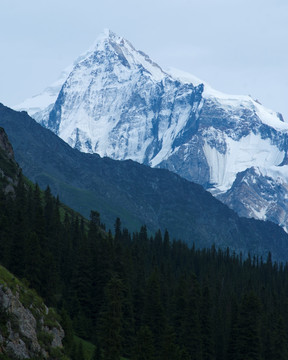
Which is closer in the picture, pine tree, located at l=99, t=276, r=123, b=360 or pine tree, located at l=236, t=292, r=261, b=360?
pine tree, located at l=99, t=276, r=123, b=360

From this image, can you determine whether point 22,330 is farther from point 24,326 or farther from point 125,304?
point 125,304

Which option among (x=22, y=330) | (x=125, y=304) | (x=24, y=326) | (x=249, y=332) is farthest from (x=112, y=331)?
(x=249, y=332)

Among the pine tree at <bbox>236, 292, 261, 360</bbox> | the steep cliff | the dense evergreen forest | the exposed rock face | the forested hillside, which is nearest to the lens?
the exposed rock face

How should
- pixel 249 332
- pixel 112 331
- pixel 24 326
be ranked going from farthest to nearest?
pixel 249 332 → pixel 112 331 → pixel 24 326

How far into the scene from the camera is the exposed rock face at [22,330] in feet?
201

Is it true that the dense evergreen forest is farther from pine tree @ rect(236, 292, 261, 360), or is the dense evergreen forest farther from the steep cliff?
the steep cliff

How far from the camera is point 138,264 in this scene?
477ft

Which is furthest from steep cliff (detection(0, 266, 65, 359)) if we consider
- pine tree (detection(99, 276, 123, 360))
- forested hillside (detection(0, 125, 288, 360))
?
forested hillside (detection(0, 125, 288, 360))

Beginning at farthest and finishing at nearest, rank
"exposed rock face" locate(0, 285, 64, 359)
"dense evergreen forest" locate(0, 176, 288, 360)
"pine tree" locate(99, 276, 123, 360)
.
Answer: "dense evergreen forest" locate(0, 176, 288, 360) < "pine tree" locate(99, 276, 123, 360) < "exposed rock face" locate(0, 285, 64, 359)

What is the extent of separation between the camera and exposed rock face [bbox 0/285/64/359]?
61.1 metres

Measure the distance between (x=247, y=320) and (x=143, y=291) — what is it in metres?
18.6

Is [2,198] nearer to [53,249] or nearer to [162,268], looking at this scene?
[53,249]

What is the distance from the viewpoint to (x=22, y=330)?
2491 inches

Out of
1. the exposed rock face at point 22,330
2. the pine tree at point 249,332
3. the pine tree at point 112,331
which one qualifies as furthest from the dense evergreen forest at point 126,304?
the exposed rock face at point 22,330
